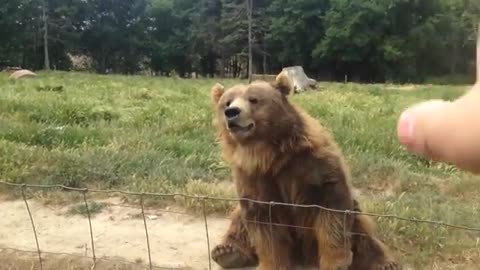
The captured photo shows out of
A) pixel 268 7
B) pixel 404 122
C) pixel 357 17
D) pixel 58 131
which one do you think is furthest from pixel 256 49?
pixel 404 122

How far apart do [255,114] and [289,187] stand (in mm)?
402

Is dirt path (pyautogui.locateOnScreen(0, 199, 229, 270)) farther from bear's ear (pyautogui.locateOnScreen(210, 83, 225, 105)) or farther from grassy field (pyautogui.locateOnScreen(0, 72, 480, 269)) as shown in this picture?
bear's ear (pyautogui.locateOnScreen(210, 83, 225, 105))

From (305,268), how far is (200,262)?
85 cm

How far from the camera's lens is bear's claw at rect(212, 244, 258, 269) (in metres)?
3.55

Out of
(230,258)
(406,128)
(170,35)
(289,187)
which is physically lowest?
(230,258)

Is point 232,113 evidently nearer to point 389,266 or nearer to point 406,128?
point 389,266

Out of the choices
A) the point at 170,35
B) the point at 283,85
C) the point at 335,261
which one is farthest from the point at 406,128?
the point at 170,35

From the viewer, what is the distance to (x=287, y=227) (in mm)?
3225

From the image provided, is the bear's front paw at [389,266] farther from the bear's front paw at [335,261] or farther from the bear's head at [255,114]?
the bear's head at [255,114]

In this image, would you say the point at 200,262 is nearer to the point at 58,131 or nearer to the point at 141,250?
the point at 141,250

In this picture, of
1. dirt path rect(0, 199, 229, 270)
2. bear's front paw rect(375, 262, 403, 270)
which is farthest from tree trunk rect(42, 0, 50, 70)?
bear's front paw rect(375, 262, 403, 270)

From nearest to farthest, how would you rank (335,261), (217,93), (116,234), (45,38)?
(335,261), (217,93), (116,234), (45,38)

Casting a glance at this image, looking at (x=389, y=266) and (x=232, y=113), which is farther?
(x=389, y=266)

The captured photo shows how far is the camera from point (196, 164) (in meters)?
6.00
